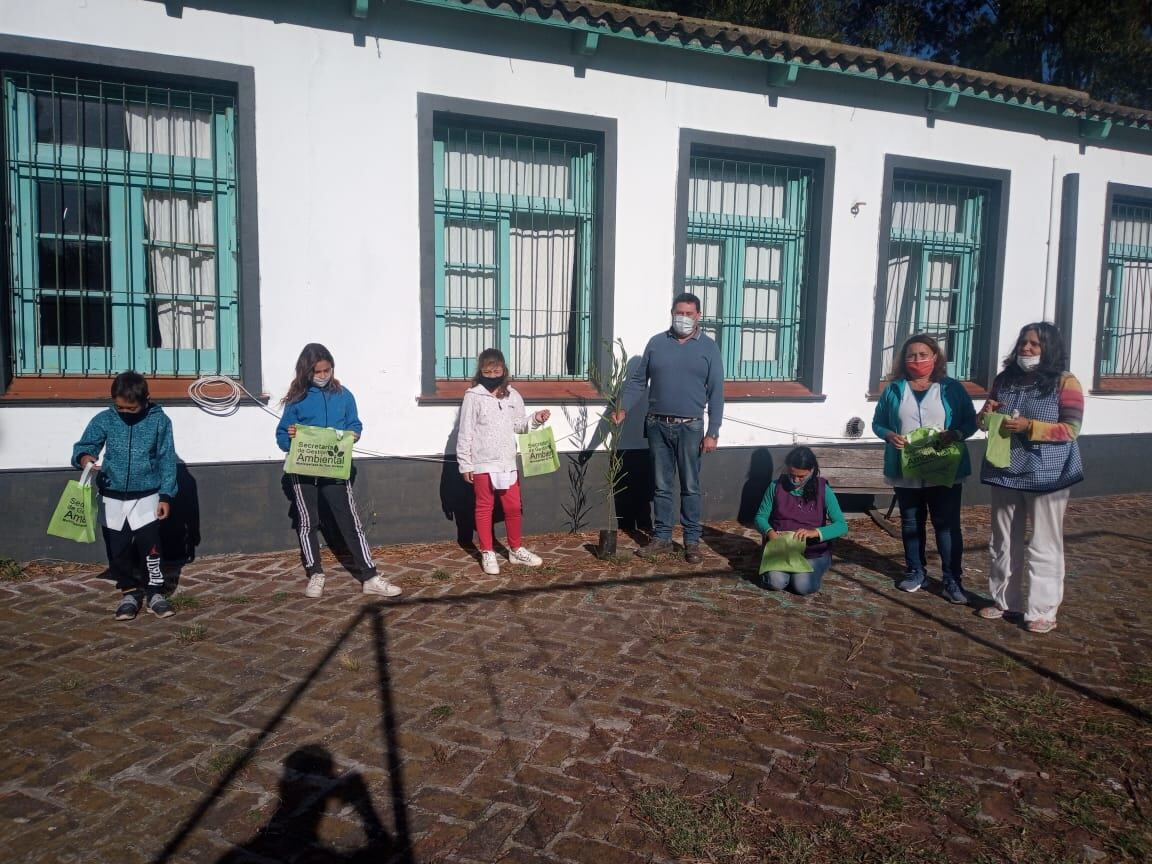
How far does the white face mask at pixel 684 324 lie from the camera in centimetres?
635

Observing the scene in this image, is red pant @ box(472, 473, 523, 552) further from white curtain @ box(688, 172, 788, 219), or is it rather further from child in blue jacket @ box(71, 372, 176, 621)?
white curtain @ box(688, 172, 788, 219)

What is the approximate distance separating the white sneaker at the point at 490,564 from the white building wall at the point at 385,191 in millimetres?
1141

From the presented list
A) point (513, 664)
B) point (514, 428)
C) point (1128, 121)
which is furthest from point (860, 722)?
point (1128, 121)

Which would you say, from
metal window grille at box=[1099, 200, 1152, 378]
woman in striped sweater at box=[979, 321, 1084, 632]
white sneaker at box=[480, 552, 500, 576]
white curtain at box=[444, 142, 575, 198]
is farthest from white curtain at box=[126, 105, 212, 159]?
metal window grille at box=[1099, 200, 1152, 378]

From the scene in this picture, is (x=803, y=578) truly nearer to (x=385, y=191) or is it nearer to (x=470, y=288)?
(x=470, y=288)

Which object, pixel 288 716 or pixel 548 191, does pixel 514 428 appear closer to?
pixel 548 191

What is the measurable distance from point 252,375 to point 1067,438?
215 inches

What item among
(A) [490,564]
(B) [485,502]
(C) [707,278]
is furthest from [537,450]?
(C) [707,278]

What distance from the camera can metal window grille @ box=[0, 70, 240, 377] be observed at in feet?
19.1

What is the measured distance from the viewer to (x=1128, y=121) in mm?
8812

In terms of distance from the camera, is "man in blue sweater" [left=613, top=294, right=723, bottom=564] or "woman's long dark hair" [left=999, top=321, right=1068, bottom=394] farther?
"man in blue sweater" [left=613, top=294, right=723, bottom=564]

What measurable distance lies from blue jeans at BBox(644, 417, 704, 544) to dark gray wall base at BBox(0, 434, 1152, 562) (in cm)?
87

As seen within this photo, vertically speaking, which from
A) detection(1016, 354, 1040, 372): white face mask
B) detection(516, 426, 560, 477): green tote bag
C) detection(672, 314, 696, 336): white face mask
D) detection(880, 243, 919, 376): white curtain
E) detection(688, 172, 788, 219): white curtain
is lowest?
detection(516, 426, 560, 477): green tote bag

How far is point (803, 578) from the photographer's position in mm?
5664
